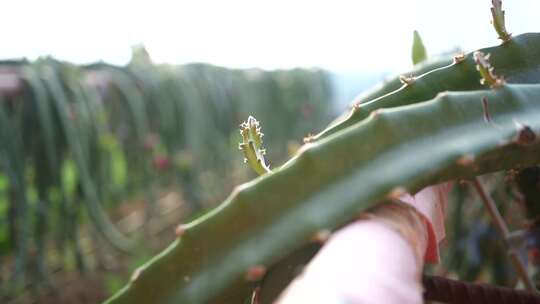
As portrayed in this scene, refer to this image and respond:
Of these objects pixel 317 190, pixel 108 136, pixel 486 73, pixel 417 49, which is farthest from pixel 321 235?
pixel 108 136

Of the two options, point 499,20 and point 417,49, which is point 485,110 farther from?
point 417,49

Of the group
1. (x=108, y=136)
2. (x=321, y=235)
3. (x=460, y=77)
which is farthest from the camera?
(x=108, y=136)

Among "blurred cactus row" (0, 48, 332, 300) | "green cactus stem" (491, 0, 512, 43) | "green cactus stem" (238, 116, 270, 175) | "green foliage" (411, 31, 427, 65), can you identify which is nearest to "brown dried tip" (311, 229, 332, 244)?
"green cactus stem" (238, 116, 270, 175)

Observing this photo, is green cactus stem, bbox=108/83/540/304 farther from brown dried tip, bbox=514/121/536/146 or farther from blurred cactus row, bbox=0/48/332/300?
blurred cactus row, bbox=0/48/332/300

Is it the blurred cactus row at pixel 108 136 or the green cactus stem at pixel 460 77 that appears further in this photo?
the blurred cactus row at pixel 108 136

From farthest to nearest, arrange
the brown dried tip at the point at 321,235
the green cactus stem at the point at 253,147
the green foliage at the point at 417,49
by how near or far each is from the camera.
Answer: the green foliage at the point at 417,49 < the green cactus stem at the point at 253,147 < the brown dried tip at the point at 321,235

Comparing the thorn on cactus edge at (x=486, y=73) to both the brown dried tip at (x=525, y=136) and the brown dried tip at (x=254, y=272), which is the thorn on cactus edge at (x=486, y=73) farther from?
the brown dried tip at (x=254, y=272)

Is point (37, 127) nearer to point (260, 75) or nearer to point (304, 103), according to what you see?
point (260, 75)

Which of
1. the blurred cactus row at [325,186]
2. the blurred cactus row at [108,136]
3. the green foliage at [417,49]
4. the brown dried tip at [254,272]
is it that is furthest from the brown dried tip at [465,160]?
the blurred cactus row at [108,136]
